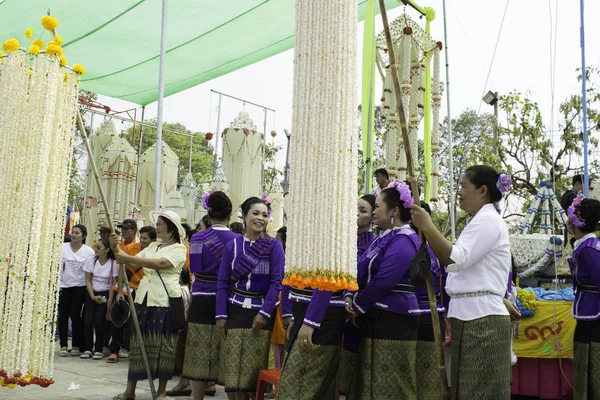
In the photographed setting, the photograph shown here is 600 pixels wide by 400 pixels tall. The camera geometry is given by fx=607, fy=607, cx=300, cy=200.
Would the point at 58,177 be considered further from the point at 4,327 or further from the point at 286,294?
the point at 286,294

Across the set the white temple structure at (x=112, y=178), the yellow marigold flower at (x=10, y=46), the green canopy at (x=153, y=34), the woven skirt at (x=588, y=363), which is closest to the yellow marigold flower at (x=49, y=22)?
the yellow marigold flower at (x=10, y=46)

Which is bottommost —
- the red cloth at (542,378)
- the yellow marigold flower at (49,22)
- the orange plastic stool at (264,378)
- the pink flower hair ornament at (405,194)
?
the red cloth at (542,378)

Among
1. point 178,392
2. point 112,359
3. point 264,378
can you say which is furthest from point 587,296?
point 112,359

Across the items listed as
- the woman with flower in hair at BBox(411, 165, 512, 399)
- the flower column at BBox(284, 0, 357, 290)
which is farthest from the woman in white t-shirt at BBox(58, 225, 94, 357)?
the woman with flower in hair at BBox(411, 165, 512, 399)

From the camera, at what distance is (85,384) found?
17.6 feet

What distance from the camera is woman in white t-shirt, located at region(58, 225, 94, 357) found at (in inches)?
287

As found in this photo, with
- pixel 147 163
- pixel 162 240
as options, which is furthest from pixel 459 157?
pixel 162 240

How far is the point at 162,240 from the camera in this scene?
15.9 ft

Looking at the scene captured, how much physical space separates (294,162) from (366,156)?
2.79 m

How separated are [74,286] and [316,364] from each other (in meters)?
5.02

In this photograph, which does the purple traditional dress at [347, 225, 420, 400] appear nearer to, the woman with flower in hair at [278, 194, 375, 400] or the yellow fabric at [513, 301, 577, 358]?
the woman with flower in hair at [278, 194, 375, 400]

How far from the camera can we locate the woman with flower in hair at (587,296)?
13.6 ft

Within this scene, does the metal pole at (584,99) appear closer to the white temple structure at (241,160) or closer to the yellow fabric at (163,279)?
the yellow fabric at (163,279)

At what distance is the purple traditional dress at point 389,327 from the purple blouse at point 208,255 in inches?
54.2
